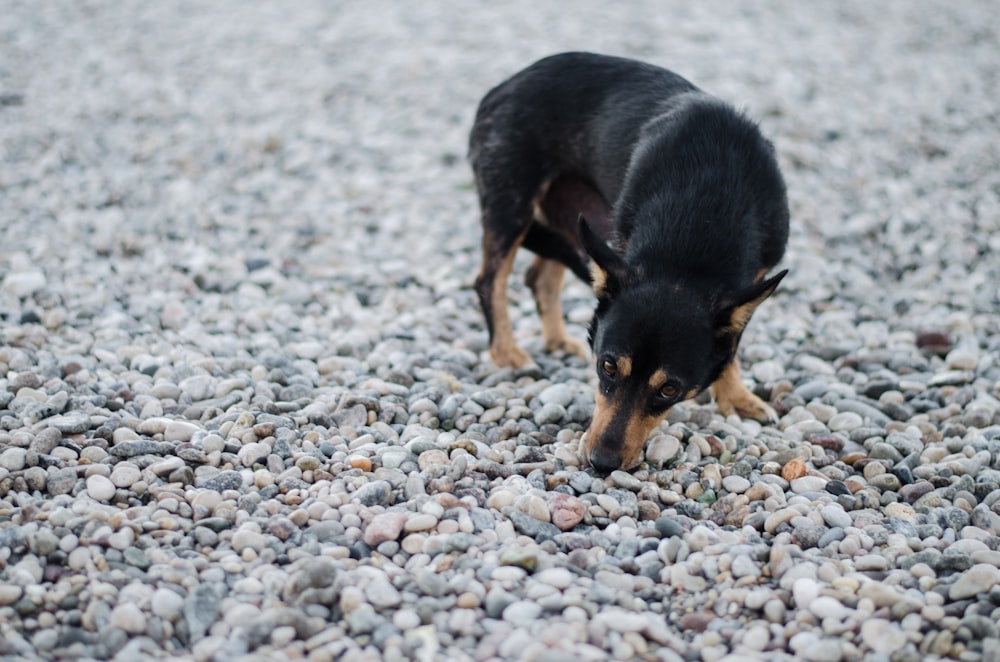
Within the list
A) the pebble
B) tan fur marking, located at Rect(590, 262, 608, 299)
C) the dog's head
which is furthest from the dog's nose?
the pebble

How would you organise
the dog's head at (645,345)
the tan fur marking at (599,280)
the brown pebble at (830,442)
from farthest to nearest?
the brown pebble at (830,442)
the tan fur marking at (599,280)
the dog's head at (645,345)

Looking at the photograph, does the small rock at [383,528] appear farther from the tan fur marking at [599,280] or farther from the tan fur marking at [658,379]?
the tan fur marking at [599,280]

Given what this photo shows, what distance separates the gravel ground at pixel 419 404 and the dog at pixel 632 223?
1.19 ft

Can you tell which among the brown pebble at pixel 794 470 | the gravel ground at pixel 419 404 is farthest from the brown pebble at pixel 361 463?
the brown pebble at pixel 794 470

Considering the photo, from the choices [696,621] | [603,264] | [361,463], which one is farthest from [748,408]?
[361,463]

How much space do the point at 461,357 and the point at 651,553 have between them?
235 cm

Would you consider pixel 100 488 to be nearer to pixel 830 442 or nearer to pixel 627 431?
pixel 627 431

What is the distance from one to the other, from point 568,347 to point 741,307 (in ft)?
6.44

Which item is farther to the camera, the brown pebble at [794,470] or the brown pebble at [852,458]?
the brown pebble at [852,458]

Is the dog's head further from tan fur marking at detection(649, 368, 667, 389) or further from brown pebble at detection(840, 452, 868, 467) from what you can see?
brown pebble at detection(840, 452, 868, 467)

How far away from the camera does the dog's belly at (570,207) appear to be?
228 inches

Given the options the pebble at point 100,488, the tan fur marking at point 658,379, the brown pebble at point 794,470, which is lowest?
the brown pebble at point 794,470

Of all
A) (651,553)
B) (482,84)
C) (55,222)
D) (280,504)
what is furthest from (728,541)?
(482,84)

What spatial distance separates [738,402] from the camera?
519 centimetres
